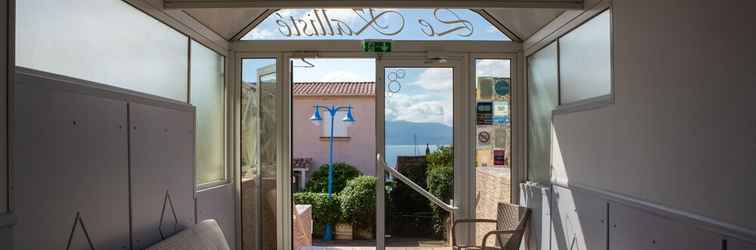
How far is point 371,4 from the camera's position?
3754mm

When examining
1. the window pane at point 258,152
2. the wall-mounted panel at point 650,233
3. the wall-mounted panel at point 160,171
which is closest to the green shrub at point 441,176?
the window pane at point 258,152

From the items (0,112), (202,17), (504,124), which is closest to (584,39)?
(504,124)

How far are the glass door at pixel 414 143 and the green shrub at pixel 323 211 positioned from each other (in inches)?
119

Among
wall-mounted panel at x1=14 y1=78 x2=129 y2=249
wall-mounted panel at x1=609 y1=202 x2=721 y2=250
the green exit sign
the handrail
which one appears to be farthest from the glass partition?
wall-mounted panel at x1=14 y1=78 x2=129 y2=249

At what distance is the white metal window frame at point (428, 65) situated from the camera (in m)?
5.12

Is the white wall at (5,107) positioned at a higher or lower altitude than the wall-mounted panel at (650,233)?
higher

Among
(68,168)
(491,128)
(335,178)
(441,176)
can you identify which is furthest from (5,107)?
(335,178)

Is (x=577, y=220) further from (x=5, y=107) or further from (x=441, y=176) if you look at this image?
(x=5, y=107)

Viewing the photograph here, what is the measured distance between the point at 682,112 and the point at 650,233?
0.67m

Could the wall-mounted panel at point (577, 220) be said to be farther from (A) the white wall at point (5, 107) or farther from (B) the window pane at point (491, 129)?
(A) the white wall at point (5, 107)

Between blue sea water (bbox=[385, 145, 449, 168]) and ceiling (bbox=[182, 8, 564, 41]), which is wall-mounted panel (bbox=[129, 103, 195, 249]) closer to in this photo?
ceiling (bbox=[182, 8, 564, 41])

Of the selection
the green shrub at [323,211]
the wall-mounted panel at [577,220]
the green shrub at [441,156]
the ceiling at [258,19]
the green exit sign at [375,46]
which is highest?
the ceiling at [258,19]

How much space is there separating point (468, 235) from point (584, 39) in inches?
91.1

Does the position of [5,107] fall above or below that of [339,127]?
above
